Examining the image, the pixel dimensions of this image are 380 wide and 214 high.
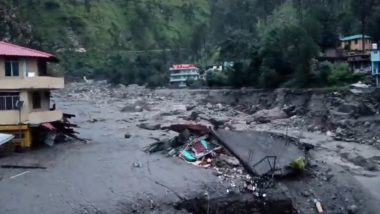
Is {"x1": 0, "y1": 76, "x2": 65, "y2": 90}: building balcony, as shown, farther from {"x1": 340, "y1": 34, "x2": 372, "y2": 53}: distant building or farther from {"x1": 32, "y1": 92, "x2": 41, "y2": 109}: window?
{"x1": 340, "y1": 34, "x2": 372, "y2": 53}: distant building

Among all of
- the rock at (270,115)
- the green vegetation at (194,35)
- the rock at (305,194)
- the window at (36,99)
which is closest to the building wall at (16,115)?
the window at (36,99)

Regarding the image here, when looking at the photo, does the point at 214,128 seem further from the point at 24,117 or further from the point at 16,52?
the point at 16,52

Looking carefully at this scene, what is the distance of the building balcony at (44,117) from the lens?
3234 cm

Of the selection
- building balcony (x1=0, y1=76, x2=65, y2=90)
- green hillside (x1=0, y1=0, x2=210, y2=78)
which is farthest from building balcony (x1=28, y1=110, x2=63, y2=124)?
green hillside (x1=0, y1=0, x2=210, y2=78)

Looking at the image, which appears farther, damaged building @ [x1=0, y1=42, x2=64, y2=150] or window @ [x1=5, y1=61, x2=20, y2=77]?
window @ [x1=5, y1=61, x2=20, y2=77]

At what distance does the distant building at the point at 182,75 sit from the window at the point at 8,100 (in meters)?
62.5

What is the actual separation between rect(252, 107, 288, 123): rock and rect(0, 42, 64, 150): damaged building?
23.7m

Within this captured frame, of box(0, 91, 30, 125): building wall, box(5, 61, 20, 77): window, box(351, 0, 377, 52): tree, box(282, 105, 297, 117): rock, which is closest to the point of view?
box(0, 91, 30, 125): building wall

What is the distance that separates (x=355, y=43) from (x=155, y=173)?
49.8m

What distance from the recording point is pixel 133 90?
9506 centimetres

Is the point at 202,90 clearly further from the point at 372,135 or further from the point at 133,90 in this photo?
the point at 372,135

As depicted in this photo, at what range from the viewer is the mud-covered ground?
2194 centimetres

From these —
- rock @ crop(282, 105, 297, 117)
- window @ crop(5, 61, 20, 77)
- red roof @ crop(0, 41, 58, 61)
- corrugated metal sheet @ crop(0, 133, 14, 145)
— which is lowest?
rock @ crop(282, 105, 297, 117)

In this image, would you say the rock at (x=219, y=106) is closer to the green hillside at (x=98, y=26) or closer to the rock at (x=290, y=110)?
the rock at (x=290, y=110)
